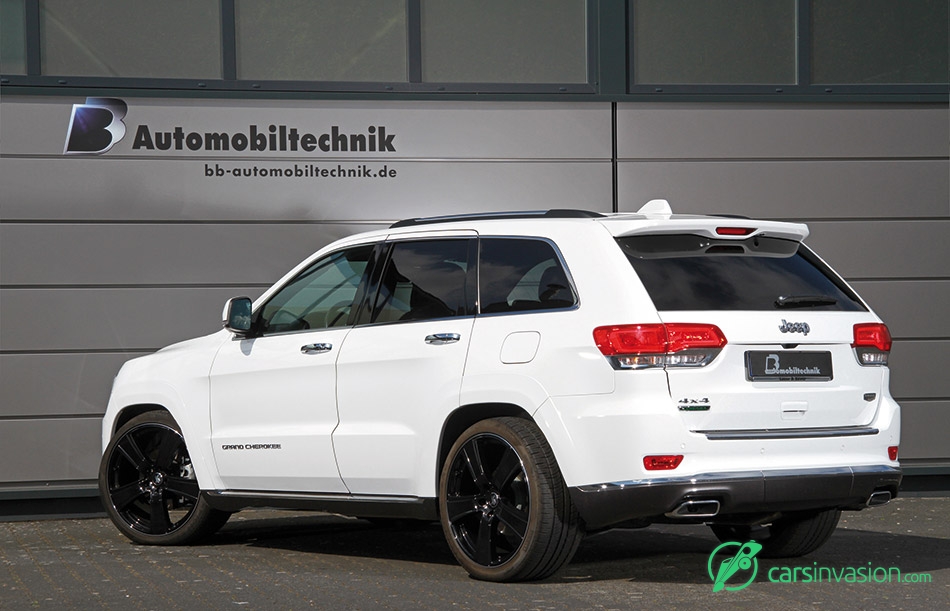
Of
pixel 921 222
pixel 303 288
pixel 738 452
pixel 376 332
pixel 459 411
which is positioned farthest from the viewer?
pixel 921 222

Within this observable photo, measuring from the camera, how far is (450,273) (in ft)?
25.3

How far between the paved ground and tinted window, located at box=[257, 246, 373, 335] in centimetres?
139

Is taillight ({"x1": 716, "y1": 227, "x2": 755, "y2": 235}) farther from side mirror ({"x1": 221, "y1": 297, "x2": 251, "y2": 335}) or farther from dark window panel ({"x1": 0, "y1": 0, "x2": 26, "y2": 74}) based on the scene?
dark window panel ({"x1": 0, "y1": 0, "x2": 26, "y2": 74})

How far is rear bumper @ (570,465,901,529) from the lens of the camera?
21.4 feet

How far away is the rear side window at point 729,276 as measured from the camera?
6855 millimetres

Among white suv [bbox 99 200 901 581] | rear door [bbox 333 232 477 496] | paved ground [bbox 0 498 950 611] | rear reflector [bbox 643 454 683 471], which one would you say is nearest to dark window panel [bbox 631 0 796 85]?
paved ground [bbox 0 498 950 611]

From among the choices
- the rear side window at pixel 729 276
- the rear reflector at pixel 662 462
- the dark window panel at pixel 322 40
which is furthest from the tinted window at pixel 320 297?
the dark window panel at pixel 322 40

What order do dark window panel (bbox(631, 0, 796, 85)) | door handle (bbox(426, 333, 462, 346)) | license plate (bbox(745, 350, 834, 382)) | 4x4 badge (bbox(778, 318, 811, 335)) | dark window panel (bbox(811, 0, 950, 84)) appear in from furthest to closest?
dark window panel (bbox(811, 0, 950, 84)) → dark window panel (bbox(631, 0, 796, 85)) → door handle (bbox(426, 333, 462, 346)) → 4x4 badge (bbox(778, 318, 811, 335)) → license plate (bbox(745, 350, 834, 382))

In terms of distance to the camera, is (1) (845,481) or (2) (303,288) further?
(2) (303,288)

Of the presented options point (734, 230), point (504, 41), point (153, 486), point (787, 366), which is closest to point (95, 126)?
point (504, 41)

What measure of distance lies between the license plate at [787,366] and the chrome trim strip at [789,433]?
0.81 ft

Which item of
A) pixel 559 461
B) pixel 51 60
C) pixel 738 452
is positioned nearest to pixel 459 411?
pixel 559 461

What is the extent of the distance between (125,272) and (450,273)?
15.6 ft

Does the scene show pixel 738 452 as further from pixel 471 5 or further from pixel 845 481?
pixel 471 5
